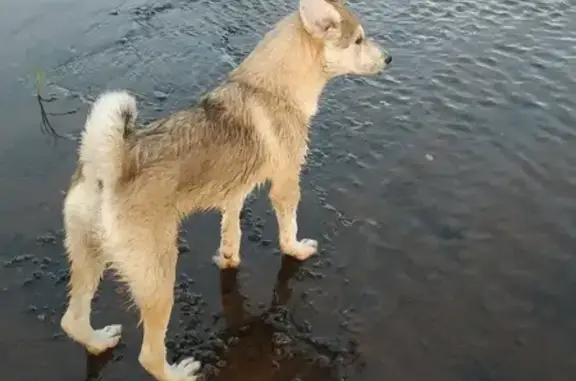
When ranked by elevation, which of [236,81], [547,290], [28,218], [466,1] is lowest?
[28,218]

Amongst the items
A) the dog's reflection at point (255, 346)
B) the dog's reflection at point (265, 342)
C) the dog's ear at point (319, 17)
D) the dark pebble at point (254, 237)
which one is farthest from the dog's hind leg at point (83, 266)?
the dog's ear at point (319, 17)

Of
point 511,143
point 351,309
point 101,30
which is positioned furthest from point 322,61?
point 101,30

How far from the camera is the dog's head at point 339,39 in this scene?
183 inches

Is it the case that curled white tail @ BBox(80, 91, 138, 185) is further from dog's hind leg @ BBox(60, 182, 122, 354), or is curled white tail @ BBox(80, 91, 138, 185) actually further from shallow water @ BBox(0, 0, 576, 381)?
shallow water @ BBox(0, 0, 576, 381)

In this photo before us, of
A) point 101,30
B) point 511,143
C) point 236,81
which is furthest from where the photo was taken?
point 101,30

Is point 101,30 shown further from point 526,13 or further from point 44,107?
point 526,13

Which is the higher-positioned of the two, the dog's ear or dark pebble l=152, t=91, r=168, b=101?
the dog's ear

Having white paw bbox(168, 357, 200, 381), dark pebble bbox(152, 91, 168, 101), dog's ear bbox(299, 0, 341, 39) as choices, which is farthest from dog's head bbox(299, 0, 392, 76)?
dark pebble bbox(152, 91, 168, 101)

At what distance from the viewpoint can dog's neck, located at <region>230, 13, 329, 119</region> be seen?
4.66 metres

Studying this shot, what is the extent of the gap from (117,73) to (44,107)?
868 millimetres

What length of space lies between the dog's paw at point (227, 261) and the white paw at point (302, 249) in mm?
375

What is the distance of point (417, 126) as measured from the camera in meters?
6.48

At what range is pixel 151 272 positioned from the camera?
3.87 metres

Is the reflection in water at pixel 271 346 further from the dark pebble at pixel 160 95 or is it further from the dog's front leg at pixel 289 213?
the dark pebble at pixel 160 95
